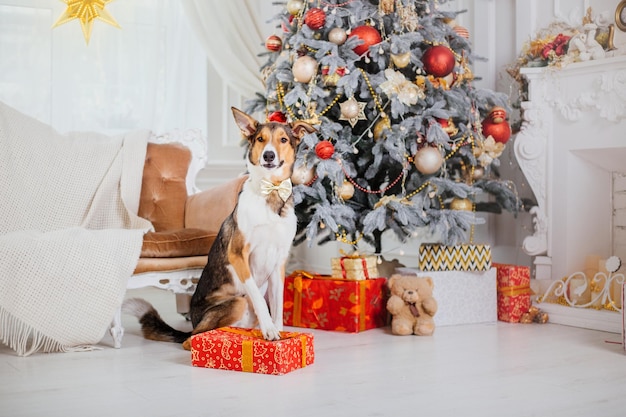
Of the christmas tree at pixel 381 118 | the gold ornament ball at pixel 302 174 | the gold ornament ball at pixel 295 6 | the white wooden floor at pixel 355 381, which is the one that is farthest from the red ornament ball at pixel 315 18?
the white wooden floor at pixel 355 381

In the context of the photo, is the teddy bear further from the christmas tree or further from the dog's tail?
the dog's tail

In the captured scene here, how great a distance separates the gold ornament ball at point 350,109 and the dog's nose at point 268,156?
3.25ft

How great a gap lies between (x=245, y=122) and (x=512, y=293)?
1.89 m

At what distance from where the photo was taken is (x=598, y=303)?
3.97 meters

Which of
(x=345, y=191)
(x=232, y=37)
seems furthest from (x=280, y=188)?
(x=232, y=37)

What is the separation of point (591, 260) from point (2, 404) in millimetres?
3102

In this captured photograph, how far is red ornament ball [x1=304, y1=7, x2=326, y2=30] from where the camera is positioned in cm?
399

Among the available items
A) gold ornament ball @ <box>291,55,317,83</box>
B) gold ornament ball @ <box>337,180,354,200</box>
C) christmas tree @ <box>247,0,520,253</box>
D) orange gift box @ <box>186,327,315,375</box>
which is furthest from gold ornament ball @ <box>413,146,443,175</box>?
orange gift box @ <box>186,327,315,375</box>

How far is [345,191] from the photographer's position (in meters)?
3.98

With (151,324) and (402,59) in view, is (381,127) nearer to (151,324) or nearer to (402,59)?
(402,59)

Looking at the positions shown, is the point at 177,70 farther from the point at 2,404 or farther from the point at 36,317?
the point at 2,404

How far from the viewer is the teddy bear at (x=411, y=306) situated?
3.73 meters

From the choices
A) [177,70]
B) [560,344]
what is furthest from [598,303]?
[177,70]

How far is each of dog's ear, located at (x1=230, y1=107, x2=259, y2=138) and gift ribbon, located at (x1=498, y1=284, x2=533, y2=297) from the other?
1.81 m
